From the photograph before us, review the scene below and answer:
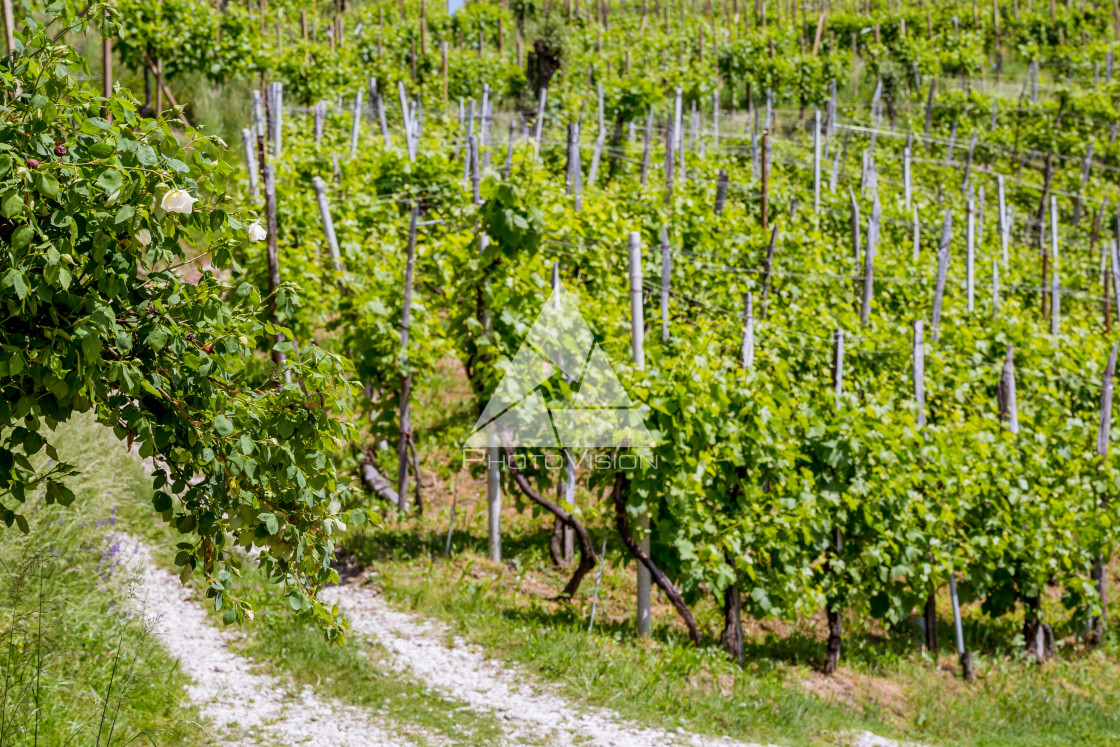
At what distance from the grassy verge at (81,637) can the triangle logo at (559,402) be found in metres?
2.50

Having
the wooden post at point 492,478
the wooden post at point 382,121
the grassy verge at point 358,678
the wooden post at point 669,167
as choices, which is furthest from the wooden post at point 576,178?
the grassy verge at point 358,678

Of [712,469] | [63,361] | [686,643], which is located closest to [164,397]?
[63,361]

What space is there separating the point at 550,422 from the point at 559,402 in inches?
6.4

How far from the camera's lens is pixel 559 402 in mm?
6324

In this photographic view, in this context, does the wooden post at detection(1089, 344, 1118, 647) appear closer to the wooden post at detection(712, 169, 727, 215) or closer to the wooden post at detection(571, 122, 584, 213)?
the wooden post at detection(712, 169, 727, 215)

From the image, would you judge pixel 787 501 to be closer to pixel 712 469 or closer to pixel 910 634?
pixel 712 469

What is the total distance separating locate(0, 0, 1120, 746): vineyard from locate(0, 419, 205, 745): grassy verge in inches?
1.8

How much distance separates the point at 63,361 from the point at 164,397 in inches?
11.4

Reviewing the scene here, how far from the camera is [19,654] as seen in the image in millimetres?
3826

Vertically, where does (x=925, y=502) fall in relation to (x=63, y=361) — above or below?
below

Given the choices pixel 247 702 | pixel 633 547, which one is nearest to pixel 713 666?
pixel 633 547

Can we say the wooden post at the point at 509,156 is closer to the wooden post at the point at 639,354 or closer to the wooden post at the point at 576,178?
the wooden post at the point at 576,178

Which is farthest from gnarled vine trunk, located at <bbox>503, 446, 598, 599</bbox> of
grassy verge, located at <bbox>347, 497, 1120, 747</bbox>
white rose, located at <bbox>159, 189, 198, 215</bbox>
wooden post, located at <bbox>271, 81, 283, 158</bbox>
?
wooden post, located at <bbox>271, 81, 283, 158</bbox>

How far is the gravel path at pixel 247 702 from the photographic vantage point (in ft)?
14.8
